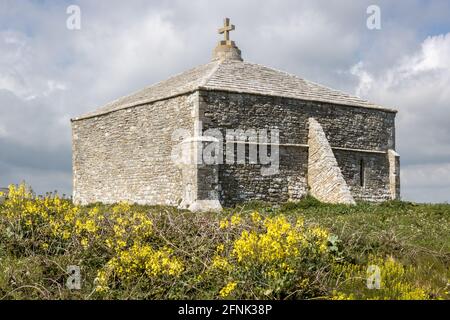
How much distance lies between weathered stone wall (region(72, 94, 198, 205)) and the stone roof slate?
1.68 feet

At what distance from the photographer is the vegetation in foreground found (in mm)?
7855

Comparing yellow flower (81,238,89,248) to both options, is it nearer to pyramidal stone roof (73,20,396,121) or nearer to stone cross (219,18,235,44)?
pyramidal stone roof (73,20,396,121)

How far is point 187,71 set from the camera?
26.3 metres

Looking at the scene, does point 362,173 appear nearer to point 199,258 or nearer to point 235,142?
point 235,142

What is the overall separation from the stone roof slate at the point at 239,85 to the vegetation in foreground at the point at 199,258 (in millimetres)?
10886

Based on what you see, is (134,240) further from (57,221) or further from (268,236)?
(268,236)

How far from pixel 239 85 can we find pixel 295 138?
2971 mm

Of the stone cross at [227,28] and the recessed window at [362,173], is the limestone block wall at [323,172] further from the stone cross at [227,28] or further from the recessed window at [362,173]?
the stone cross at [227,28]

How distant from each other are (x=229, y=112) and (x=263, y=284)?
13900 millimetres

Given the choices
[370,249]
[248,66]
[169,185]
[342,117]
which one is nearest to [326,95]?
[342,117]

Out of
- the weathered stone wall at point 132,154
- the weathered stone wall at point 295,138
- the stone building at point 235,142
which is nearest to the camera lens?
the stone building at point 235,142

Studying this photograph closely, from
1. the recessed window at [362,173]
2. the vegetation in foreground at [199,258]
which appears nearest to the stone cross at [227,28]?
the recessed window at [362,173]

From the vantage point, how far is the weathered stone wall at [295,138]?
20.9m
